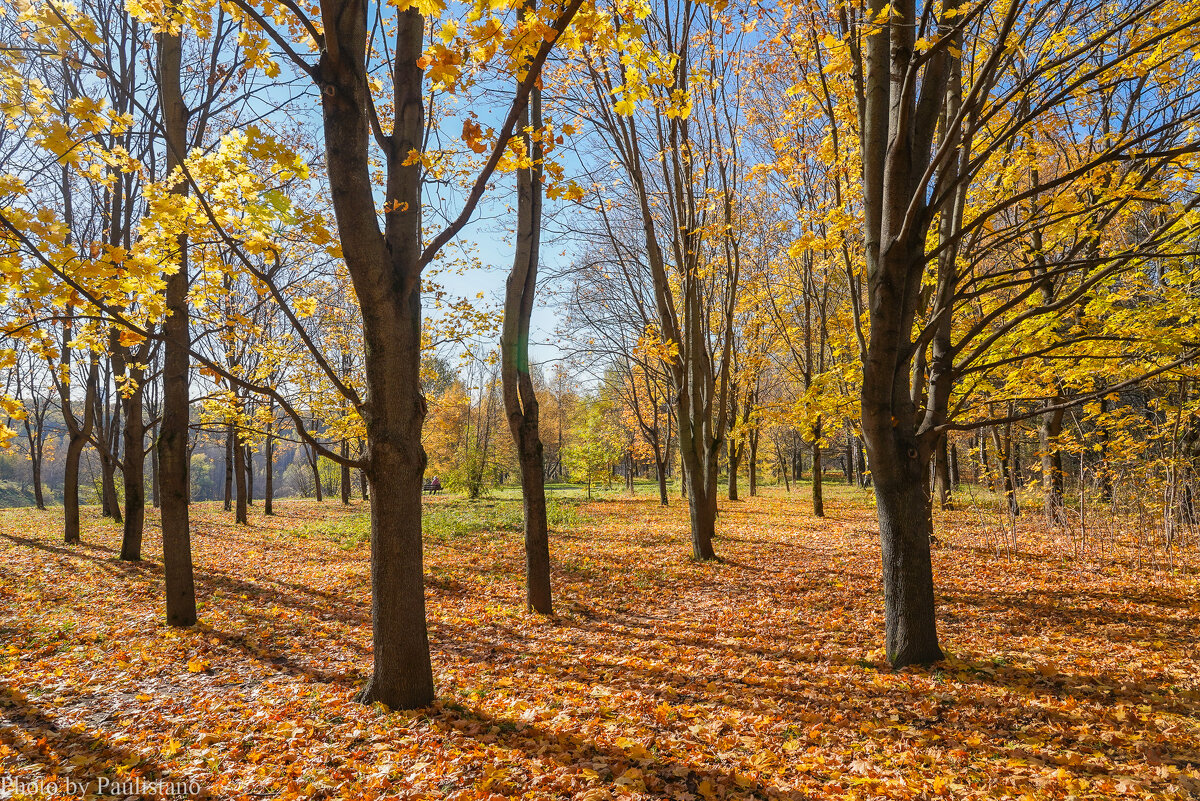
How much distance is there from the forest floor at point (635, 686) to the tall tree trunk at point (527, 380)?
66 centimetres

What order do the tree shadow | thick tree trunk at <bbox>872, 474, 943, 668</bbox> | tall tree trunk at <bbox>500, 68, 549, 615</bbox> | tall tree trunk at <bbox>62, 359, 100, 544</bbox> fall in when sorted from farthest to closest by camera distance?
tall tree trunk at <bbox>62, 359, 100, 544</bbox> → tall tree trunk at <bbox>500, 68, 549, 615</bbox> → thick tree trunk at <bbox>872, 474, 943, 668</bbox> → the tree shadow

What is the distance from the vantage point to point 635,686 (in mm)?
4254

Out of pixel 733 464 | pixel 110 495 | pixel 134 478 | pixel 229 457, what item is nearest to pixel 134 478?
pixel 134 478

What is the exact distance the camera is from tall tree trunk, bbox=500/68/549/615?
625cm

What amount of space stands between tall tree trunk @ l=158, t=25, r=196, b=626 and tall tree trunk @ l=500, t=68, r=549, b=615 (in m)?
3.46

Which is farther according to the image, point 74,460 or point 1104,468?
point 74,460

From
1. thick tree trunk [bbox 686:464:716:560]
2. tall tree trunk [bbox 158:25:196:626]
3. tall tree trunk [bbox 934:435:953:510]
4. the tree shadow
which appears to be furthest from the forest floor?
tall tree trunk [bbox 934:435:953:510]

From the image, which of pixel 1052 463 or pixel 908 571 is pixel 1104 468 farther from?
pixel 908 571

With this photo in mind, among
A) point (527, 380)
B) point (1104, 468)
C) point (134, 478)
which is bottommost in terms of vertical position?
point (1104, 468)

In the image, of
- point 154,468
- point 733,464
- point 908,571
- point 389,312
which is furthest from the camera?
point 733,464

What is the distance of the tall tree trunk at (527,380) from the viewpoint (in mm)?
6254

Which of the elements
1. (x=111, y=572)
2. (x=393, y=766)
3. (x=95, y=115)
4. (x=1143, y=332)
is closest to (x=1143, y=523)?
(x=1143, y=332)

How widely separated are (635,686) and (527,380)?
3.51 m

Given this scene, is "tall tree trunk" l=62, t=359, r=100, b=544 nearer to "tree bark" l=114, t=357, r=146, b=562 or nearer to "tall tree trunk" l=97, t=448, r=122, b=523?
"tree bark" l=114, t=357, r=146, b=562
